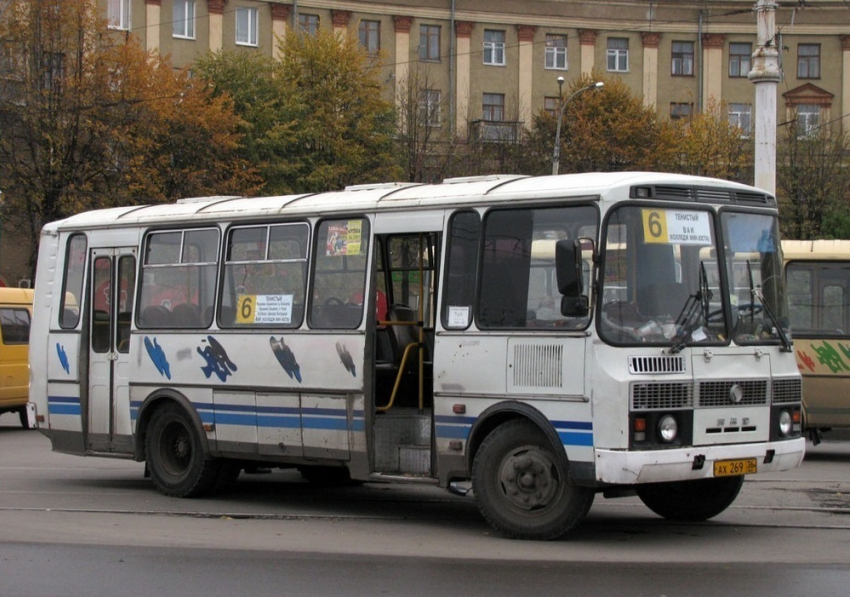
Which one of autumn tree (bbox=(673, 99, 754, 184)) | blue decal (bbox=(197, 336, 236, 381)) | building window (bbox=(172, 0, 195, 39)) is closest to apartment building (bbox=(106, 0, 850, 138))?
building window (bbox=(172, 0, 195, 39))

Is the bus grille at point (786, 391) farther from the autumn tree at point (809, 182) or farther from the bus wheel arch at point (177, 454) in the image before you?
the autumn tree at point (809, 182)

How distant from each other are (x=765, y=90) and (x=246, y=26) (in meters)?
44.3

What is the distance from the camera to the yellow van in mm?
22266

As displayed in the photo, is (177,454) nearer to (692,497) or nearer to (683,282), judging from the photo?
(692,497)

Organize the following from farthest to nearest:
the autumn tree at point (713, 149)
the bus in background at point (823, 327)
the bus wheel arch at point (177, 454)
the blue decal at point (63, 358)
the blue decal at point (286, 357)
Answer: the autumn tree at point (713, 149)
the bus in background at point (823, 327)
the blue decal at point (63, 358)
the bus wheel arch at point (177, 454)
the blue decal at point (286, 357)

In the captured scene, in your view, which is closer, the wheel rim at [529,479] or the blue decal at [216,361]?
the wheel rim at [529,479]

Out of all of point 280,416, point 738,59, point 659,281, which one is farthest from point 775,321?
point 738,59

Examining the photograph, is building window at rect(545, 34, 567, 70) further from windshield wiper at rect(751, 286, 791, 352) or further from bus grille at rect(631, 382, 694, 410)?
bus grille at rect(631, 382, 694, 410)

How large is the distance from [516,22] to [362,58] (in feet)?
50.6

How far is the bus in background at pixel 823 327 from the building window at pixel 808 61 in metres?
52.2

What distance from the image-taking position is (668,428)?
31.9 ft

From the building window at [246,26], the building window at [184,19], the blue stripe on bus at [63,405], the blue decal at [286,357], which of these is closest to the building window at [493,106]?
the building window at [246,26]

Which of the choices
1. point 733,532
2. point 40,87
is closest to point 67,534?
point 733,532

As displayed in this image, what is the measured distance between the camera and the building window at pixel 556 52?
6588 cm
